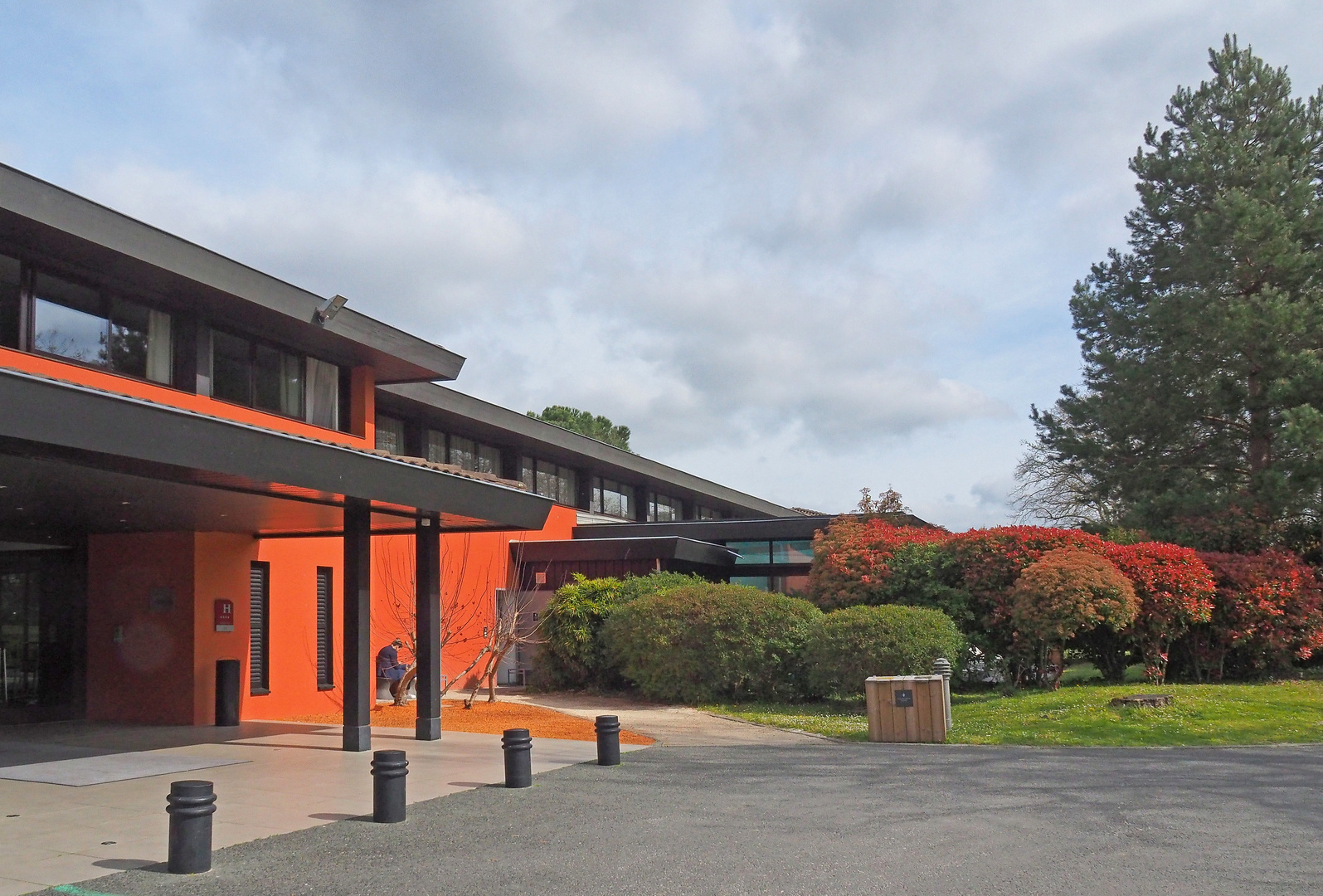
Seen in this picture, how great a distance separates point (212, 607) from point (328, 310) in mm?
4922

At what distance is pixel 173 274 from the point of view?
1490 centimetres

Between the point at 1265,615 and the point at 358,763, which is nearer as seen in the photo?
the point at 358,763

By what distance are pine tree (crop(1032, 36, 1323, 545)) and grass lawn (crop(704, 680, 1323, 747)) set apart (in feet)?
20.7

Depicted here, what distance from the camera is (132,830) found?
8664mm

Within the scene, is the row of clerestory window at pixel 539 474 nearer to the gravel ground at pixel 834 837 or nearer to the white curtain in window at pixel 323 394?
the white curtain in window at pixel 323 394

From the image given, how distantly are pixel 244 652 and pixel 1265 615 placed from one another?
59.5ft

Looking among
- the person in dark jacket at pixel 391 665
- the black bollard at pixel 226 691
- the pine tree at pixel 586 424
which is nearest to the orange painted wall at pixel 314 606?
the person in dark jacket at pixel 391 665

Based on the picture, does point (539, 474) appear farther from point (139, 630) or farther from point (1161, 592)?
point (1161, 592)

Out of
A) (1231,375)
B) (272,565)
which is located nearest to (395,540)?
(272,565)

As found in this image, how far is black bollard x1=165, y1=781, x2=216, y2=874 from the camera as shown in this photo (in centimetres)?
732

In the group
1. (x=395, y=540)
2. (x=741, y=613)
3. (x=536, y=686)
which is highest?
(x=395, y=540)

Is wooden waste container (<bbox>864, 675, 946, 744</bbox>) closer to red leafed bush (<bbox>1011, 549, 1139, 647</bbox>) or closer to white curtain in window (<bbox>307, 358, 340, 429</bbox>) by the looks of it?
red leafed bush (<bbox>1011, 549, 1139, 647</bbox>)

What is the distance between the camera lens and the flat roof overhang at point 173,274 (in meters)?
13.1

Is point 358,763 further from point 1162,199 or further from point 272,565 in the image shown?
point 1162,199
